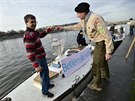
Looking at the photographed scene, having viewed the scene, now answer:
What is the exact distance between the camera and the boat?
14.6 feet

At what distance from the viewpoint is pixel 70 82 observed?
5.09 metres

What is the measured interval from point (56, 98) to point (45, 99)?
0.30 meters

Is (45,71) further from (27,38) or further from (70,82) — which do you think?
(70,82)

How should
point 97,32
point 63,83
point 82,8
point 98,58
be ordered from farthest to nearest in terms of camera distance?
1. point 63,83
2. point 98,58
3. point 97,32
4. point 82,8

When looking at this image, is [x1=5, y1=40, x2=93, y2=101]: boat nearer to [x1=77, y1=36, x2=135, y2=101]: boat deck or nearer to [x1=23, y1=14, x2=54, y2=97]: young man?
[x1=77, y1=36, x2=135, y2=101]: boat deck

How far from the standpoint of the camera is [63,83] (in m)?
5.02

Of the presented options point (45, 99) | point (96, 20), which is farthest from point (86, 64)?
point (96, 20)

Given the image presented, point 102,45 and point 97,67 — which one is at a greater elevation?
point 102,45

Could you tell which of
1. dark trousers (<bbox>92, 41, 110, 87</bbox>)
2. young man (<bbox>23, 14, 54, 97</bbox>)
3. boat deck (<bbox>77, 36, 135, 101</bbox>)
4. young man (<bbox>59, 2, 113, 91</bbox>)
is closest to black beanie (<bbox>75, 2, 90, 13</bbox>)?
young man (<bbox>59, 2, 113, 91</bbox>)

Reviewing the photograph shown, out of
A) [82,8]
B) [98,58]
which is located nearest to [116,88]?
[98,58]

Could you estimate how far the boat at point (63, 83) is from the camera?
4.45 metres

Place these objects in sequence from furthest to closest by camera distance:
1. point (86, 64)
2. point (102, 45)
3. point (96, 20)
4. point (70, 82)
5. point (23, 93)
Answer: point (86, 64) → point (70, 82) → point (23, 93) → point (102, 45) → point (96, 20)

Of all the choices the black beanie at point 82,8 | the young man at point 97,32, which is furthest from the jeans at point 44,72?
the black beanie at point 82,8

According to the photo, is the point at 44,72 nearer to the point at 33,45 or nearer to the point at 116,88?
the point at 33,45
